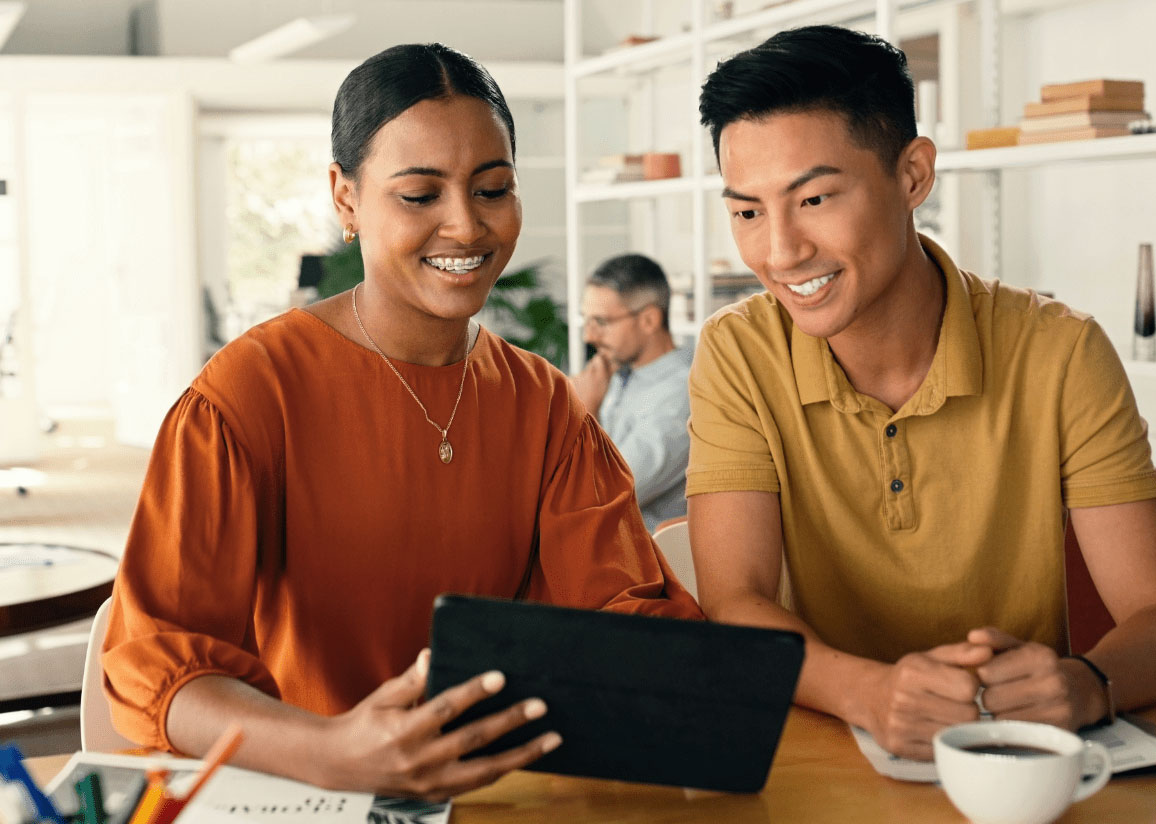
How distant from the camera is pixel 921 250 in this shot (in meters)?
1.55

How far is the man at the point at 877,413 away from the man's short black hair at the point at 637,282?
2397mm

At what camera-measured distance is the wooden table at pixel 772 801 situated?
98cm

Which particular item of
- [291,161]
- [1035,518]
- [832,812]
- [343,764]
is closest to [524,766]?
[343,764]

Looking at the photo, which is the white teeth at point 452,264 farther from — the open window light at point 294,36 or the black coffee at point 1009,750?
the open window light at point 294,36

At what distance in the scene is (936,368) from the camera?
4.80 ft

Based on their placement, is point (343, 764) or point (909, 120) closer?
point (343, 764)

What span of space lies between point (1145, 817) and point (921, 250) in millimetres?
769

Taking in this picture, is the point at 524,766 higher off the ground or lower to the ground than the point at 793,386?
lower

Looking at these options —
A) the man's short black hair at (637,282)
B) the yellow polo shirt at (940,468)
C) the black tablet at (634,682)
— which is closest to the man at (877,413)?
the yellow polo shirt at (940,468)

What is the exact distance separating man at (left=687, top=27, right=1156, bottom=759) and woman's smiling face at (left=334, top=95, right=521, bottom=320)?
255mm

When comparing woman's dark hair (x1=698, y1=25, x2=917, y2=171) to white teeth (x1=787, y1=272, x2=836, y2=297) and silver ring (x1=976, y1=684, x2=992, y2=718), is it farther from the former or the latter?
silver ring (x1=976, y1=684, x2=992, y2=718)

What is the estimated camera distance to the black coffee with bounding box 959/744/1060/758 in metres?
0.96

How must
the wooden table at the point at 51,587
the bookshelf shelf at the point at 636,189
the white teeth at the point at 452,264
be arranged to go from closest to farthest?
the white teeth at the point at 452,264
the wooden table at the point at 51,587
the bookshelf shelf at the point at 636,189

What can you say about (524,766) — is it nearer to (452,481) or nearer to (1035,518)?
(452,481)
